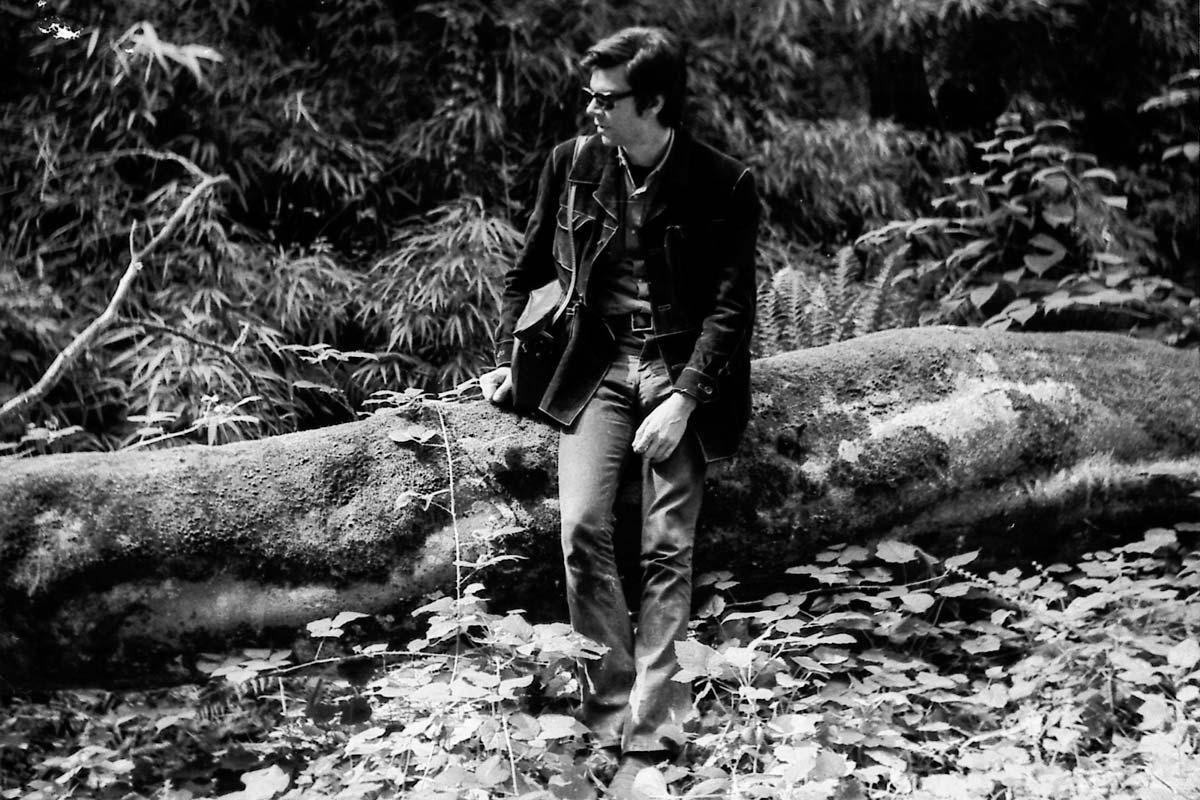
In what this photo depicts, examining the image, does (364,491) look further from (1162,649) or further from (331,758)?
(1162,649)

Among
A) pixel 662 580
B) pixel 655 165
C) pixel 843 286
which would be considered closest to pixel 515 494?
pixel 662 580

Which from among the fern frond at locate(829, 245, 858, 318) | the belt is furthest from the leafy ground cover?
the fern frond at locate(829, 245, 858, 318)

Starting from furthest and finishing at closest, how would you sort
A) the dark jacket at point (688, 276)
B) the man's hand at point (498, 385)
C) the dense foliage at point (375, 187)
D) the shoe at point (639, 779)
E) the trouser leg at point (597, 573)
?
the dense foliage at point (375, 187), the man's hand at point (498, 385), the dark jacket at point (688, 276), the trouser leg at point (597, 573), the shoe at point (639, 779)

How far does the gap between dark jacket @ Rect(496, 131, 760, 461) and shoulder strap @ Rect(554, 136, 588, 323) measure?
0.02 meters

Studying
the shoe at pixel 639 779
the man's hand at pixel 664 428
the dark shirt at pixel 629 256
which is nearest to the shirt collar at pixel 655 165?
the dark shirt at pixel 629 256

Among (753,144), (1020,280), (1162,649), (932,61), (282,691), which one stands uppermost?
(932,61)

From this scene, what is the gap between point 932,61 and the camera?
6.38 meters

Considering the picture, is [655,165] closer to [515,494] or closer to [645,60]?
[645,60]

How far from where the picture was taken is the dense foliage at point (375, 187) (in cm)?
470

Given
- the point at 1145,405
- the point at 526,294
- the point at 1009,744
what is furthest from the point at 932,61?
the point at 1009,744

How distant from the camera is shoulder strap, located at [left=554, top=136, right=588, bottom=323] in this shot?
299 cm

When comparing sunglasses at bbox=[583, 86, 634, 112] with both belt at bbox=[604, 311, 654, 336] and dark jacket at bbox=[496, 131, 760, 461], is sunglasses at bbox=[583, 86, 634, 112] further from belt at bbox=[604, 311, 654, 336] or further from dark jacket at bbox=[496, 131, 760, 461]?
belt at bbox=[604, 311, 654, 336]

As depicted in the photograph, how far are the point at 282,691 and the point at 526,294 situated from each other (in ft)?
4.86

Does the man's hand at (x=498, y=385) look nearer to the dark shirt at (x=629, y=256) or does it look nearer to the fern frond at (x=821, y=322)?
the dark shirt at (x=629, y=256)
